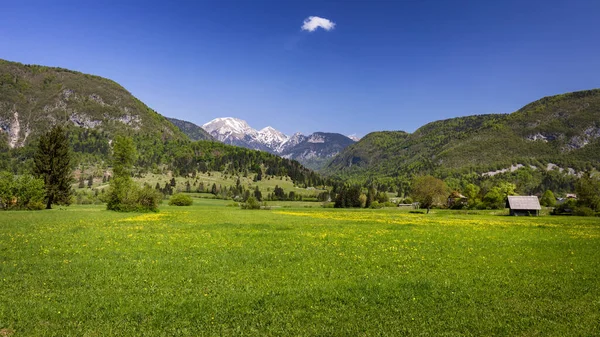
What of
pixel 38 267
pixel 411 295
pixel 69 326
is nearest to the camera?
pixel 69 326

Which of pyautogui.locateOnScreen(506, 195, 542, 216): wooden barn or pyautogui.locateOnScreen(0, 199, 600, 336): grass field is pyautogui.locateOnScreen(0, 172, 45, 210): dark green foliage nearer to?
pyautogui.locateOnScreen(0, 199, 600, 336): grass field

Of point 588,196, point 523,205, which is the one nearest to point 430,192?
point 523,205

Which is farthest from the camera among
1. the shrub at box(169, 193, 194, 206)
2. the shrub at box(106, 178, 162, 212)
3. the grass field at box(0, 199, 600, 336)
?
the shrub at box(169, 193, 194, 206)

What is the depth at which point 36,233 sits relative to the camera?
27.3 meters

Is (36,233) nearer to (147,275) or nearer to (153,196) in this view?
(147,275)

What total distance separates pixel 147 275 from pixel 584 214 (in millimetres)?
112310

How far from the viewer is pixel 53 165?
222ft

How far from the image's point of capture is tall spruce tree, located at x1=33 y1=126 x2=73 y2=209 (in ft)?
219

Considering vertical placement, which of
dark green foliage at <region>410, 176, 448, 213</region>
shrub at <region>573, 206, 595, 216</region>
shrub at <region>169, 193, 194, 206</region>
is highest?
dark green foliage at <region>410, 176, 448, 213</region>

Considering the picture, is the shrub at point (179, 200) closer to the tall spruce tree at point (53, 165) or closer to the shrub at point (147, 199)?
the tall spruce tree at point (53, 165)

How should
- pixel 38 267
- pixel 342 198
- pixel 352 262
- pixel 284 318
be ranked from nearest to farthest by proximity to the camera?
pixel 284 318 → pixel 38 267 → pixel 352 262 → pixel 342 198

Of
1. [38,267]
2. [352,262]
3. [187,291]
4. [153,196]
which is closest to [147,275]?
[187,291]

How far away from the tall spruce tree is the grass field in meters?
52.7

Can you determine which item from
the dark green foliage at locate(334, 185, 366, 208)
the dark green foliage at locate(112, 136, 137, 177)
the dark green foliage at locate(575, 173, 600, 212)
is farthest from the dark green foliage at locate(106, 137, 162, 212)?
the dark green foliage at locate(575, 173, 600, 212)
